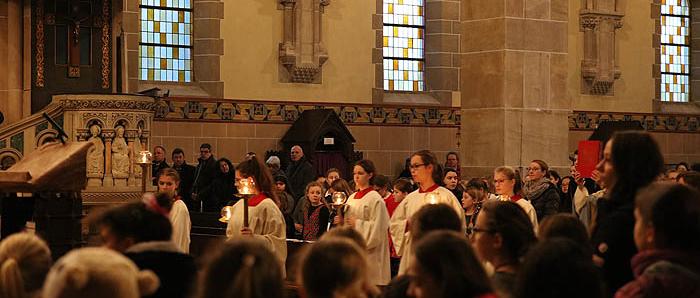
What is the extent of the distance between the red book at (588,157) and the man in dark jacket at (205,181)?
6.71 m

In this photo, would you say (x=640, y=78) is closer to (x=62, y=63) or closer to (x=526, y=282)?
(x=62, y=63)

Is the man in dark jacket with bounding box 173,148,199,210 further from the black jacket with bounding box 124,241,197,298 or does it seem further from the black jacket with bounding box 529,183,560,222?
the black jacket with bounding box 124,241,197,298

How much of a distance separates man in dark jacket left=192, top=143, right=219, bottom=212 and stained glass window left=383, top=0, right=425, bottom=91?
18.0 feet

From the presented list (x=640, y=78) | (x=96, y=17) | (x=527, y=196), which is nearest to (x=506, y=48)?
(x=527, y=196)

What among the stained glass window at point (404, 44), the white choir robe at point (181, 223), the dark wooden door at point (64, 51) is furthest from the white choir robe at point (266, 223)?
the stained glass window at point (404, 44)

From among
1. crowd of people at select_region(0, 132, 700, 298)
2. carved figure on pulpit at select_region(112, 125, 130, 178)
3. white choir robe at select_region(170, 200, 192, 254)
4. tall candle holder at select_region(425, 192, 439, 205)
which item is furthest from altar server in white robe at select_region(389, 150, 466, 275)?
carved figure on pulpit at select_region(112, 125, 130, 178)

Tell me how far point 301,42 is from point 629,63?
21.9ft

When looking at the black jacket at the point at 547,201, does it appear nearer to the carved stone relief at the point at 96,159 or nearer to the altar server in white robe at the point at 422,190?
the altar server in white robe at the point at 422,190

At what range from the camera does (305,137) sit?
1825cm

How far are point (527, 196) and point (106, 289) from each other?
8.15 m

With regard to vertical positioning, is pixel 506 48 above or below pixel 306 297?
above

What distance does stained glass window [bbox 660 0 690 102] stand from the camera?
23875 millimetres

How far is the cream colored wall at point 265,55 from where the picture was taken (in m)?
18.7

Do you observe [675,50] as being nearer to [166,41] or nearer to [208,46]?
[208,46]
